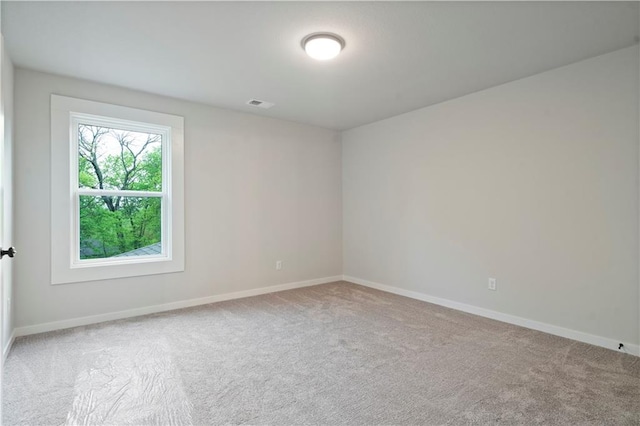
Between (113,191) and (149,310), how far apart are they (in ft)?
4.36

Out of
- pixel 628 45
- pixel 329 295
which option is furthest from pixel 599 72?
pixel 329 295

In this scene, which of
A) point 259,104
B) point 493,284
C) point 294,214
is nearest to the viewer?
point 493,284

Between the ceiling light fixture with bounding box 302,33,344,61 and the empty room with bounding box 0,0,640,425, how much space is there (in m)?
0.02

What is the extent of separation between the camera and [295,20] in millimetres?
2471

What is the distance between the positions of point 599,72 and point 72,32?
4194 millimetres

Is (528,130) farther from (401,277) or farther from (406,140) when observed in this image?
(401,277)

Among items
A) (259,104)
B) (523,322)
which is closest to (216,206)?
(259,104)

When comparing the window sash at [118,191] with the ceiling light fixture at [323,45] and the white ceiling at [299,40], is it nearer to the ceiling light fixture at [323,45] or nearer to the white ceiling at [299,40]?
the white ceiling at [299,40]

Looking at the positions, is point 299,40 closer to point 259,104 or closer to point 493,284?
point 259,104

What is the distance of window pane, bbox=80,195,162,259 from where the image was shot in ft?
11.8

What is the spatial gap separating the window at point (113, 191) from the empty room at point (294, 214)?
0.02 metres

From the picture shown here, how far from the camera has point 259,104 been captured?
14.0 feet

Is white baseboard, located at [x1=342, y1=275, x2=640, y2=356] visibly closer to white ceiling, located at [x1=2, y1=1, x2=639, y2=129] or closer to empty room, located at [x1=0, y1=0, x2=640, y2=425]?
empty room, located at [x1=0, y1=0, x2=640, y2=425]

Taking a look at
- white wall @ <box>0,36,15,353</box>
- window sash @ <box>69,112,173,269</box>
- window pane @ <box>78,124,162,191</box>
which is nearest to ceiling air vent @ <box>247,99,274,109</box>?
window sash @ <box>69,112,173,269</box>
